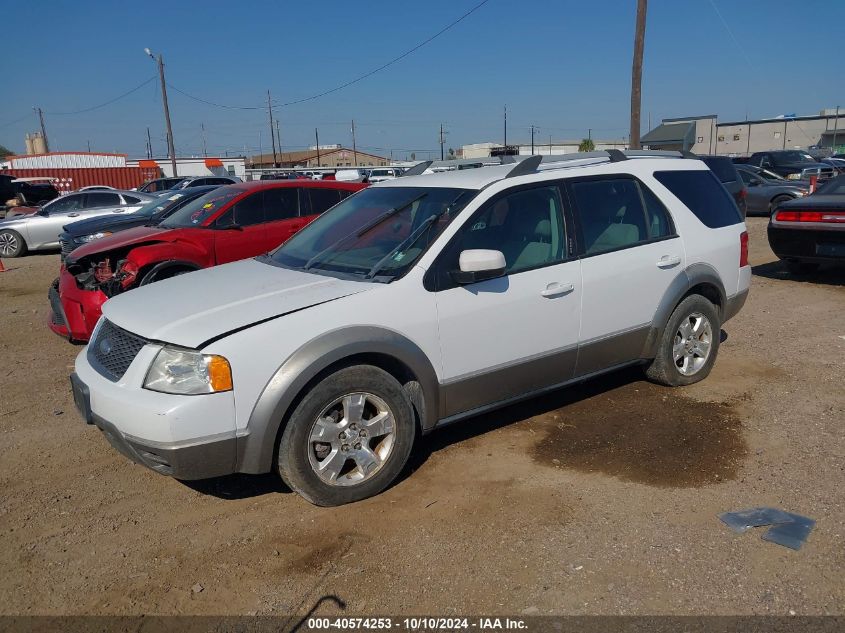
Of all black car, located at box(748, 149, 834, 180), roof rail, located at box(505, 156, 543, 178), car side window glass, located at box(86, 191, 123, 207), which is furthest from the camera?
black car, located at box(748, 149, 834, 180)

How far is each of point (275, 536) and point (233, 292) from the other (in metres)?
1.38

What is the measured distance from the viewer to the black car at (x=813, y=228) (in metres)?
8.69

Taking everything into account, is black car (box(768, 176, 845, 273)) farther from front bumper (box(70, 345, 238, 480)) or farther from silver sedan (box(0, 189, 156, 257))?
silver sedan (box(0, 189, 156, 257))

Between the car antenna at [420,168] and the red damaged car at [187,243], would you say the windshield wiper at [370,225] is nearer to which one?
the car antenna at [420,168]

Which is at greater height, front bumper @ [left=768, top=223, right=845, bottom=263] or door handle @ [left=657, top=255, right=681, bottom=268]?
door handle @ [left=657, top=255, right=681, bottom=268]

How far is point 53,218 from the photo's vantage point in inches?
633

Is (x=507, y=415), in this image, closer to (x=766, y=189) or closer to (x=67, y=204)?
(x=67, y=204)

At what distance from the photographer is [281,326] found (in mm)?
3467

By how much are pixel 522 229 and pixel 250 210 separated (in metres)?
4.81

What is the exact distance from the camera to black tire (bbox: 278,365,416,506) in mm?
3498

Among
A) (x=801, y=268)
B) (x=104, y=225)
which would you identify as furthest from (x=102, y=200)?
(x=801, y=268)

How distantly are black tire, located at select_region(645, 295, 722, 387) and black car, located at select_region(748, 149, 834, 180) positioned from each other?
19.4 m

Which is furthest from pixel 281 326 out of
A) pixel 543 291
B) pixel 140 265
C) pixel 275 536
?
pixel 140 265

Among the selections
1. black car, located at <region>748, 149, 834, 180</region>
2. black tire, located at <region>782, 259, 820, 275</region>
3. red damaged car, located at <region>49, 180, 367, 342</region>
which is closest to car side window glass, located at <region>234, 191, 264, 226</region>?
red damaged car, located at <region>49, 180, 367, 342</region>
